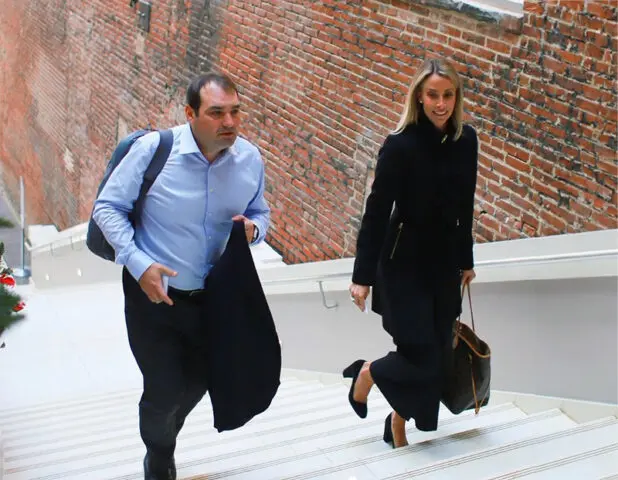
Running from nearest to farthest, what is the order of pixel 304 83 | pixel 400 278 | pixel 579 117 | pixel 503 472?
pixel 503 472 < pixel 400 278 < pixel 579 117 < pixel 304 83

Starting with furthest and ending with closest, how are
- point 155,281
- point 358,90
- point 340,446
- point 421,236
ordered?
point 358,90
point 340,446
point 421,236
point 155,281

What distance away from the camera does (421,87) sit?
3.18 metres

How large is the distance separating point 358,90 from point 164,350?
12.0 feet

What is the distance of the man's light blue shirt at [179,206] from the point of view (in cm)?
291

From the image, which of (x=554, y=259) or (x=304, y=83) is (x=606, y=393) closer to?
(x=554, y=259)

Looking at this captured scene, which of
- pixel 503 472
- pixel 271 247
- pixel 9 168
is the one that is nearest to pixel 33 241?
pixel 9 168

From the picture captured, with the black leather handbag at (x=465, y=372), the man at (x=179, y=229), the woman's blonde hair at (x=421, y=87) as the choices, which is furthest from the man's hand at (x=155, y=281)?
the black leather handbag at (x=465, y=372)

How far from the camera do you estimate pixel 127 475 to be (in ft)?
11.2

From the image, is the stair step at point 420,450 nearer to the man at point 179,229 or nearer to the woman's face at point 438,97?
the man at point 179,229

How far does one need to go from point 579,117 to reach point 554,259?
3.01 feet

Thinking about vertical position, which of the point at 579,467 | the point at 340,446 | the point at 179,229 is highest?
the point at 179,229

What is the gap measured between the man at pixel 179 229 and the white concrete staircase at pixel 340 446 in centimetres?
46

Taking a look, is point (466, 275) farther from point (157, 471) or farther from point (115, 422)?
point (115, 422)

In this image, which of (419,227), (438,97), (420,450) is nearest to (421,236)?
(419,227)
